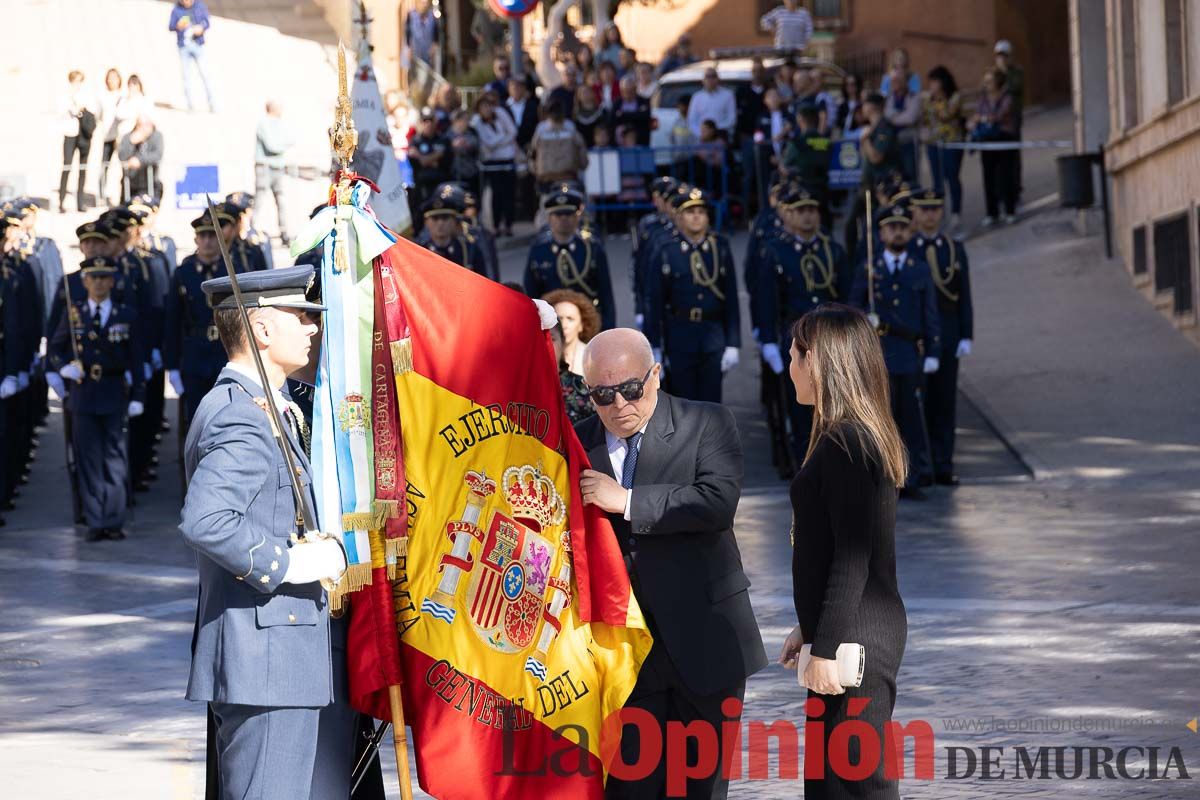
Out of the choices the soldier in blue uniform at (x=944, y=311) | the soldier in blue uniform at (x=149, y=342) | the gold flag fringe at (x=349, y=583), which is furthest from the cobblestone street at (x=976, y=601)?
the gold flag fringe at (x=349, y=583)

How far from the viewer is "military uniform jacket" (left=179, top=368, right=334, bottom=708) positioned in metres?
4.78

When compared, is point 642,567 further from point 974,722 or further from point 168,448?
point 168,448

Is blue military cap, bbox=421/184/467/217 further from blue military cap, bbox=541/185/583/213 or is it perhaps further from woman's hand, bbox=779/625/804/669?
woman's hand, bbox=779/625/804/669

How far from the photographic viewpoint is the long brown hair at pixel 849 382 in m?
5.03

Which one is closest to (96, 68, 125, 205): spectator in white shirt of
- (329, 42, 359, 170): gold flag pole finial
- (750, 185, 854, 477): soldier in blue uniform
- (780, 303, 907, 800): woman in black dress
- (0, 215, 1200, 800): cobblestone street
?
(0, 215, 1200, 800): cobblestone street

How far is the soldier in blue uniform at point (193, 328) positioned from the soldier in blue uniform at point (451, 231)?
159 cm

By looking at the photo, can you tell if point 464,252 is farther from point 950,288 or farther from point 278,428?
point 278,428

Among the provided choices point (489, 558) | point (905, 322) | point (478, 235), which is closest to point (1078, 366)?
point (905, 322)

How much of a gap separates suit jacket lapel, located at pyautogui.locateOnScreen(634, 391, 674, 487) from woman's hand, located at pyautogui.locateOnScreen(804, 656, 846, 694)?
0.85m

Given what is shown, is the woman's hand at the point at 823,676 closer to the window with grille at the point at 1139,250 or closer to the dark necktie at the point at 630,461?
the dark necktie at the point at 630,461

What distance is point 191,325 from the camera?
13.6m

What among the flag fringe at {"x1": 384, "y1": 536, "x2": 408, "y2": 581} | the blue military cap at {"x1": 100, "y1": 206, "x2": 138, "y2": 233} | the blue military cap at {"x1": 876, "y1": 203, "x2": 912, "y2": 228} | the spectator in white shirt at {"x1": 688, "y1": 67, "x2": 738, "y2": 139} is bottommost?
the flag fringe at {"x1": 384, "y1": 536, "x2": 408, "y2": 581}

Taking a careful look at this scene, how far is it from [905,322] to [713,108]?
36.8 feet

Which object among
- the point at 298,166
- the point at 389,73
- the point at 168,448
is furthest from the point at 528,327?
the point at 389,73
